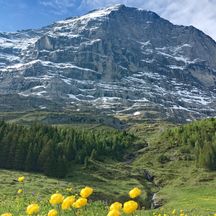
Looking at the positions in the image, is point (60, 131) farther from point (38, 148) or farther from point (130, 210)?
point (130, 210)

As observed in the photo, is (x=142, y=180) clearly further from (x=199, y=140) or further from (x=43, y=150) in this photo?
(x=199, y=140)

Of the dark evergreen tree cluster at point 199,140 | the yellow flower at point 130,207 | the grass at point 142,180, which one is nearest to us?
the yellow flower at point 130,207

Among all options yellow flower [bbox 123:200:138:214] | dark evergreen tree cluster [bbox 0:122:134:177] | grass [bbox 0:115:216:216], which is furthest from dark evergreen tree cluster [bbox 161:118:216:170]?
yellow flower [bbox 123:200:138:214]

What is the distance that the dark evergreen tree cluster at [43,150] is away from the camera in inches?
3744

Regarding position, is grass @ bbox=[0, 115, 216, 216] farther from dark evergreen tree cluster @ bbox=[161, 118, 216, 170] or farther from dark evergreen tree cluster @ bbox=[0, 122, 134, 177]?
dark evergreen tree cluster @ bbox=[0, 122, 134, 177]

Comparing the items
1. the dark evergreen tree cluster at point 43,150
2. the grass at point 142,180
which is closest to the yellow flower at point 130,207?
the grass at point 142,180

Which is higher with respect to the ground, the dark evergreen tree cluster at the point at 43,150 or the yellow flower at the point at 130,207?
the dark evergreen tree cluster at the point at 43,150

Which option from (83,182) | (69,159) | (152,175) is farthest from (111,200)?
(69,159)

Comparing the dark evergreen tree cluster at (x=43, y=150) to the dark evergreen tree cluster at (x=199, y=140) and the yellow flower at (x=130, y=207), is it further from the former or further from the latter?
the yellow flower at (x=130, y=207)

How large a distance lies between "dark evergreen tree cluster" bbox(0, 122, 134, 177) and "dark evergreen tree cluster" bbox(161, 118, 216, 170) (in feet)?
77.2

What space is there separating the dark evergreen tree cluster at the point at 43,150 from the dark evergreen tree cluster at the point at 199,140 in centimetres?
2354

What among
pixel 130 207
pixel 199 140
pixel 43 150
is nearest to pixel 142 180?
pixel 43 150

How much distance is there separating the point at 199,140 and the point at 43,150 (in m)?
43.8

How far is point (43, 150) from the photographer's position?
318 feet
